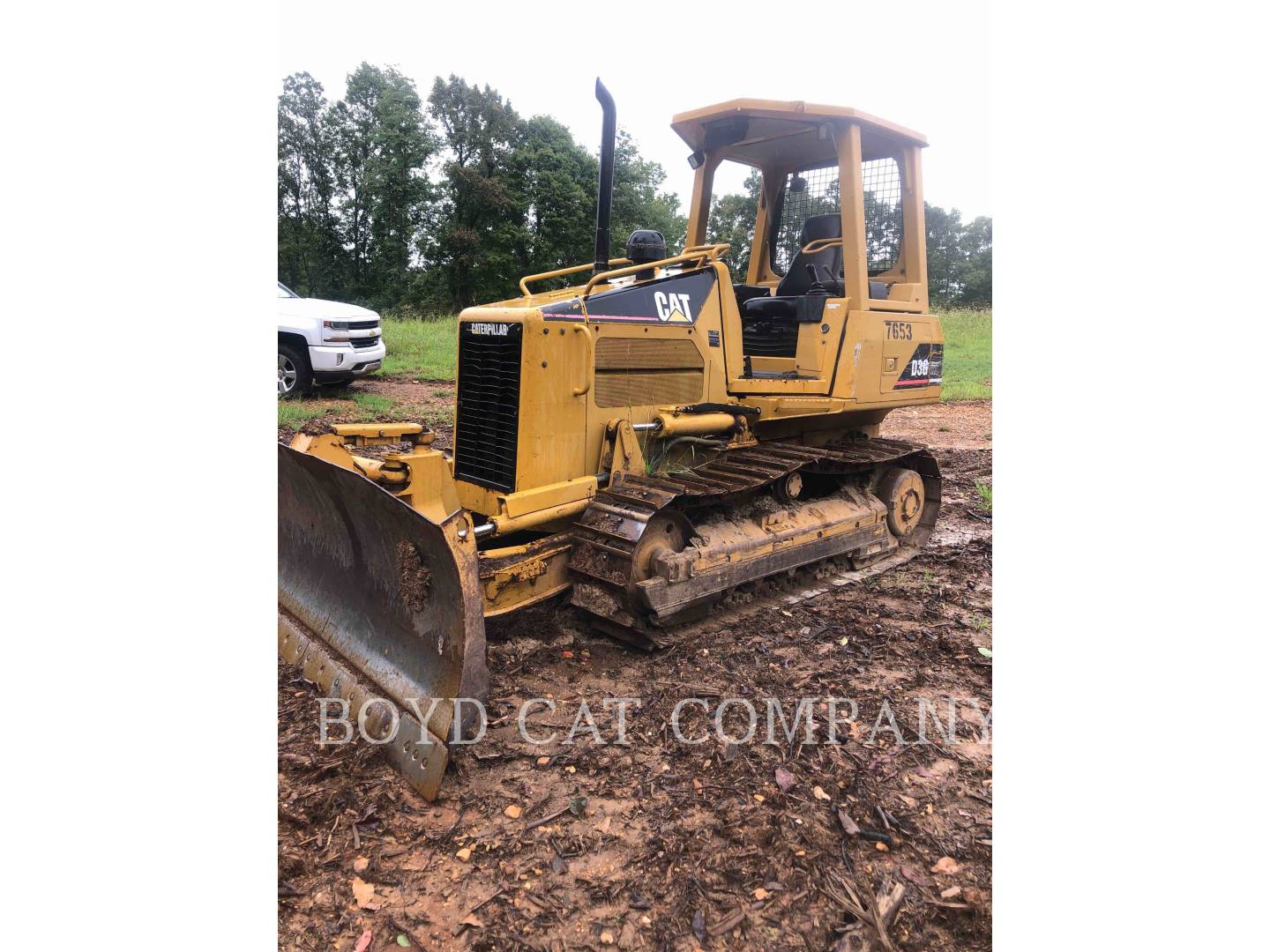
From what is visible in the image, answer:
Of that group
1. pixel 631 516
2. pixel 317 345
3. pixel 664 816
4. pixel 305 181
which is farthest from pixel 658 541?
pixel 305 181

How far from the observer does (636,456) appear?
4484 mm

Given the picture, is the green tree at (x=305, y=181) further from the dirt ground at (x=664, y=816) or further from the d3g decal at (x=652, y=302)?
the dirt ground at (x=664, y=816)

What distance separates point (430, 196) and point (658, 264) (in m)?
21.5

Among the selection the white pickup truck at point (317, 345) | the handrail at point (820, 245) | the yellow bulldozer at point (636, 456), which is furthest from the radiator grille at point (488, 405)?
Answer: the white pickup truck at point (317, 345)

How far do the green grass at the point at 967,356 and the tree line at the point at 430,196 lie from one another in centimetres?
464

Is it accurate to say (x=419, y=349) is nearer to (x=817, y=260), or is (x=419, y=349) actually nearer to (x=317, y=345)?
(x=317, y=345)

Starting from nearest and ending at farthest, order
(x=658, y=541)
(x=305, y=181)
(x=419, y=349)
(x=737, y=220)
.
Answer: (x=658, y=541) → (x=737, y=220) → (x=419, y=349) → (x=305, y=181)

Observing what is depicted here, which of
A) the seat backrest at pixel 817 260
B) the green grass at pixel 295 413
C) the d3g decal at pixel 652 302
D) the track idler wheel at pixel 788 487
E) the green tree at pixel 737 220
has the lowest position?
the track idler wheel at pixel 788 487

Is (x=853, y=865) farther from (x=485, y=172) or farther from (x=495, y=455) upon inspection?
(x=485, y=172)

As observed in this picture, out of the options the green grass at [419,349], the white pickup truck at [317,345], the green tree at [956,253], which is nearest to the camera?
the white pickup truck at [317,345]

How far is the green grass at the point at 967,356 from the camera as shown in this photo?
607 inches

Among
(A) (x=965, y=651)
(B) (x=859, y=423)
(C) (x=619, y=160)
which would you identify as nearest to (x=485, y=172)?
(C) (x=619, y=160)

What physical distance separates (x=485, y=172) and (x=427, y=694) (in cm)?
2631

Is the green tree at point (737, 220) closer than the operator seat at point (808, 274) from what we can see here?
No
